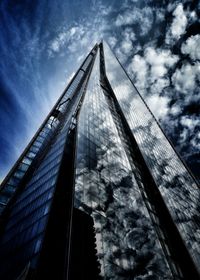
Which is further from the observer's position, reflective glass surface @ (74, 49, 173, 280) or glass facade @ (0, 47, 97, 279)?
reflective glass surface @ (74, 49, 173, 280)

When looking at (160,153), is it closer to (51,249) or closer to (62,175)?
(62,175)

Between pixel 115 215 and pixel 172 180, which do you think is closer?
pixel 115 215

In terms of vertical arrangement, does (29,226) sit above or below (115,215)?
below

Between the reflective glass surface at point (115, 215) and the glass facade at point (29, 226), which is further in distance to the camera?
the reflective glass surface at point (115, 215)

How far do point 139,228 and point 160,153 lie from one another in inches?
1366

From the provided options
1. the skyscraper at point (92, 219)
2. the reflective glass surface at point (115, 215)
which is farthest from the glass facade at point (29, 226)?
the reflective glass surface at point (115, 215)

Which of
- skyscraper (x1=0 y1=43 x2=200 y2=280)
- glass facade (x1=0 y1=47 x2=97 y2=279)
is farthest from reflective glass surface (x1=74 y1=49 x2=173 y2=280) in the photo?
glass facade (x1=0 y1=47 x2=97 y2=279)

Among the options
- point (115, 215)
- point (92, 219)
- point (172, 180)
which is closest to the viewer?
point (92, 219)

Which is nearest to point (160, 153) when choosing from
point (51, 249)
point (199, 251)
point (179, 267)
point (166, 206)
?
point (166, 206)

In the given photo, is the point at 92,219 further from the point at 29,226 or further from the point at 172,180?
the point at 172,180

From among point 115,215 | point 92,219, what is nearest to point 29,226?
point 92,219

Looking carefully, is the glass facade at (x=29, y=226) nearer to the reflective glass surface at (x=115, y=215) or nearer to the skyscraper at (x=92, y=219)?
the skyscraper at (x=92, y=219)

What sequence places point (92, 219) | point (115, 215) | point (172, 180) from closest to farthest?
1. point (92, 219)
2. point (115, 215)
3. point (172, 180)

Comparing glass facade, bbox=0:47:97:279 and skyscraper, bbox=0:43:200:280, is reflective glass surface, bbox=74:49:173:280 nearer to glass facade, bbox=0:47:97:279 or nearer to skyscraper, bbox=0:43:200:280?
skyscraper, bbox=0:43:200:280
